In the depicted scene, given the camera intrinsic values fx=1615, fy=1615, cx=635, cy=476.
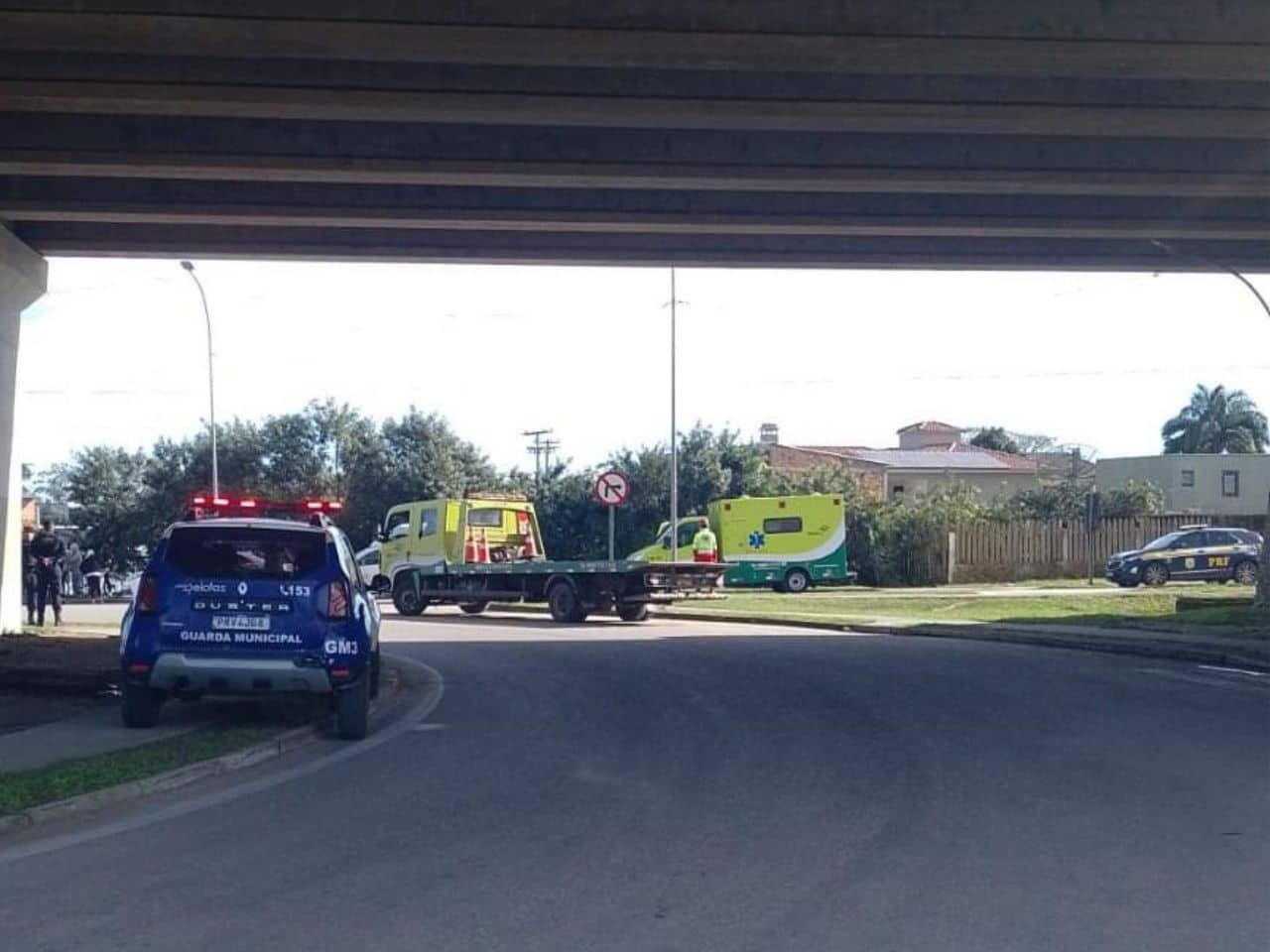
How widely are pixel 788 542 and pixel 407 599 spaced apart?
14.9m

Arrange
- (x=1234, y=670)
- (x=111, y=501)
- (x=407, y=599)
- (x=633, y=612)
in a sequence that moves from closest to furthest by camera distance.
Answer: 1. (x=1234, y=670)
2. (x=633, y=612)
3. (x=407, y=599)
4. (x=111, y=501)

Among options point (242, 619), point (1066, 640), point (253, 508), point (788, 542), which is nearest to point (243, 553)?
point (242, 619)

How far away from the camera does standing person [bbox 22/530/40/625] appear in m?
27.1

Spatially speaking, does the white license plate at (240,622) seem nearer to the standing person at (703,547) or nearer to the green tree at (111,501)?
the standing person at (703,547)

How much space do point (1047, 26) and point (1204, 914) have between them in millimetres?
9898

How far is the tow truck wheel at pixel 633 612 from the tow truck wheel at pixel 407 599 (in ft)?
15.6

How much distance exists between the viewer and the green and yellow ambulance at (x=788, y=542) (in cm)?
4594

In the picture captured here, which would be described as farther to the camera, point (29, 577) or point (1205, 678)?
point (29, 577)

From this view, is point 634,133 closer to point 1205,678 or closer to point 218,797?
point 1205,678

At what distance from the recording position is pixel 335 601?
43.4 feet

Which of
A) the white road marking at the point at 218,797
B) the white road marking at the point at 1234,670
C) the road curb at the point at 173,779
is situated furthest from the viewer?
the white road marking at the point at 1234,670

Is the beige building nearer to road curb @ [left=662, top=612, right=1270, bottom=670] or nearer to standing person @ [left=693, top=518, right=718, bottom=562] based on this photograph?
standing person @ [left=693, top=518, right=718, bottom=562]

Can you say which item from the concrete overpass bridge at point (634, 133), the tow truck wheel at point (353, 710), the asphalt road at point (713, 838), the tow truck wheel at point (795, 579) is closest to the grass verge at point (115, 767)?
the asphalt road at point (713, 838)

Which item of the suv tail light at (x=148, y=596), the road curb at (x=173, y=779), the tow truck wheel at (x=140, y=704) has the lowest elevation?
the road curb at (x=173, y=779)
